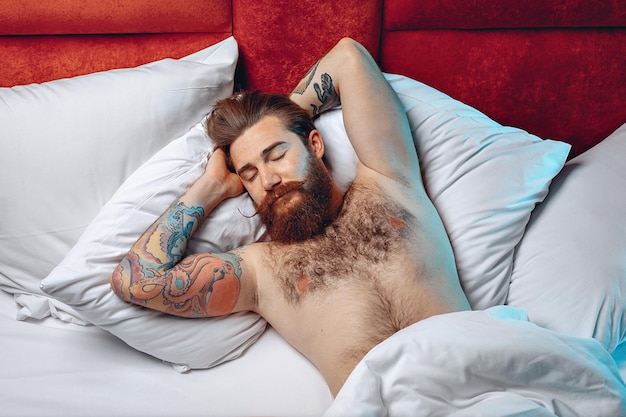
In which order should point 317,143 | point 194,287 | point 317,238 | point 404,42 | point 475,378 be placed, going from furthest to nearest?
point 404,42 → point 317,143 → point 317,238 → point 194,287 → point 475,378

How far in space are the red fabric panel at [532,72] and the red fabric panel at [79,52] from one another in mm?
616

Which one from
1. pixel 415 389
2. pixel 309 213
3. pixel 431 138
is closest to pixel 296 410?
pixel 415 389

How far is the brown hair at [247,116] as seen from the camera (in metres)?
1.37

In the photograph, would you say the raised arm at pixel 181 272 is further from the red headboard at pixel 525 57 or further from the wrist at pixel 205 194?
the red headboard at pixel 525 57

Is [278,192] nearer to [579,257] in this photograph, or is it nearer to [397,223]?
[397,223]

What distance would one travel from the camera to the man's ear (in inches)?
55.4

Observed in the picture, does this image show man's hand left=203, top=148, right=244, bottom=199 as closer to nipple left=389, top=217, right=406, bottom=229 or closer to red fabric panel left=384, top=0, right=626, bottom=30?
nipple left=389, top=217, right=406, bottom=229

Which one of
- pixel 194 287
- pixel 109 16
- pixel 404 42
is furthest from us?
pixel 404 42

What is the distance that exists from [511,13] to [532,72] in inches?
6.9

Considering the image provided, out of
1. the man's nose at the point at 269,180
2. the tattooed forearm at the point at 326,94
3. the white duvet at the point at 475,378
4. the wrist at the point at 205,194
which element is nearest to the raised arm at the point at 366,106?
the tattooed forearm at the point at 326,94

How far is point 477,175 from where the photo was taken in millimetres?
1335

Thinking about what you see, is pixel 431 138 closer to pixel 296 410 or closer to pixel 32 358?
pixel 296 410

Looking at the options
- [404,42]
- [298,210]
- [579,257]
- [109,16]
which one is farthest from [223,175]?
[579,257]

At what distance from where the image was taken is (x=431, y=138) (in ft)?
4.65
